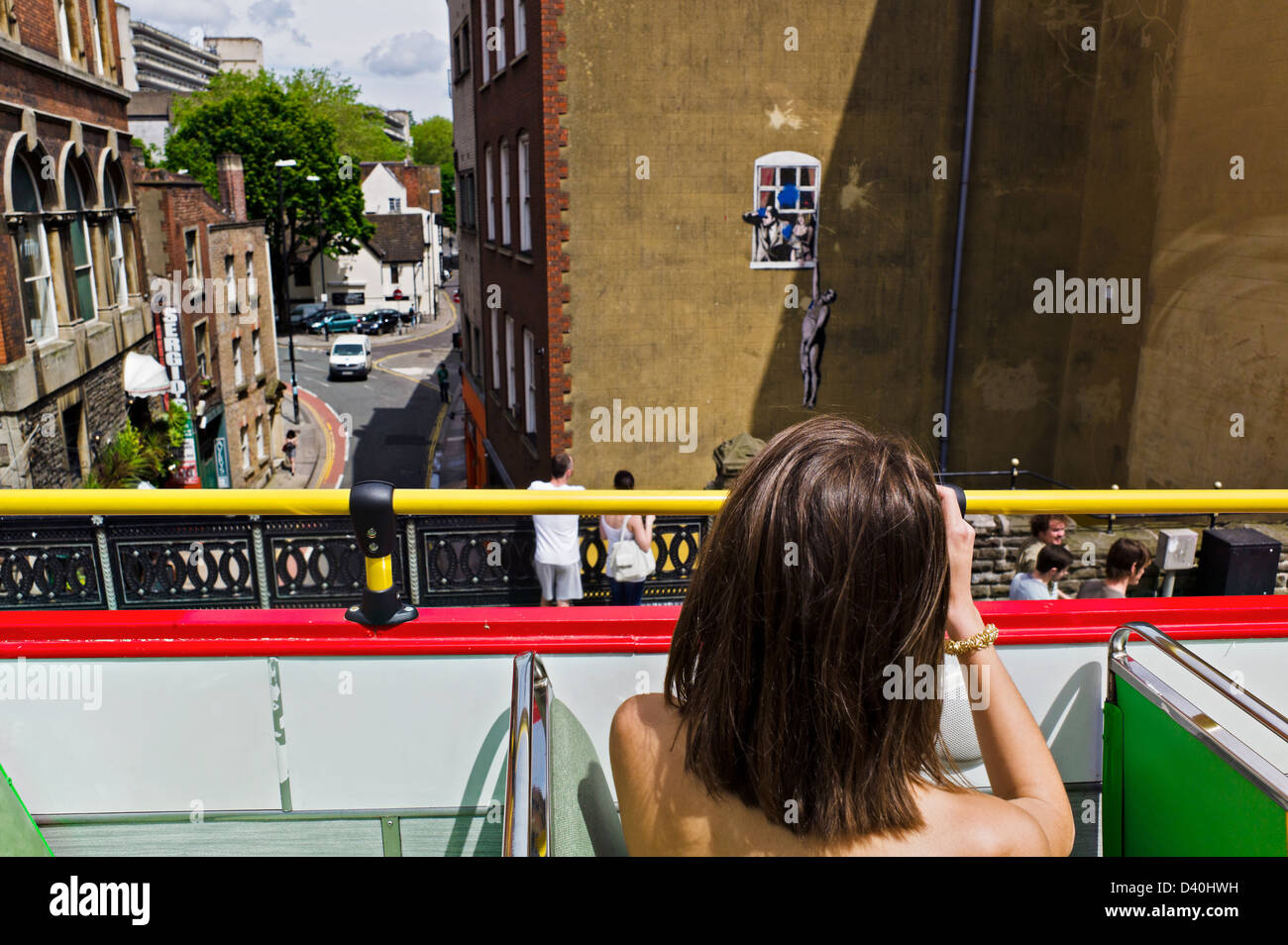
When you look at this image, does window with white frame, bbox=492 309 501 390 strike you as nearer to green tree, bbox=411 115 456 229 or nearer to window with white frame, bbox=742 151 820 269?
window with white frame, bbox=742 151 820 269

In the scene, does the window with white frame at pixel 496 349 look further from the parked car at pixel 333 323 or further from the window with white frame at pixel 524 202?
the parked car at pixel 333 323

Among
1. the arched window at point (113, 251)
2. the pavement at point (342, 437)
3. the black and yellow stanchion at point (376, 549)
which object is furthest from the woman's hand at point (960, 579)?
the pavement at point (342, 437)

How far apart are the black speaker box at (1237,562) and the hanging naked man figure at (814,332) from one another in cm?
1117

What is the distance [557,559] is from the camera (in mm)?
5867

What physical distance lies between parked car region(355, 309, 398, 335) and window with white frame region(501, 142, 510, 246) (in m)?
54.8

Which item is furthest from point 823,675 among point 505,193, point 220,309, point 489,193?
point 220,309

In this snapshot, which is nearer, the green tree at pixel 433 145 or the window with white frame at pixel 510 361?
the window with white frame at pixel 510 361

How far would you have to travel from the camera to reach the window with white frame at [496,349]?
23469 mm

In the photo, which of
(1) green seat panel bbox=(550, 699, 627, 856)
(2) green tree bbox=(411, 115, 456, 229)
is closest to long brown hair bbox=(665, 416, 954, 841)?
(1) green seat panel bbox=(550, 699, 627, 856)

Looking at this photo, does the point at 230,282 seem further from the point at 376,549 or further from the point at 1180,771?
the point at 1180,771

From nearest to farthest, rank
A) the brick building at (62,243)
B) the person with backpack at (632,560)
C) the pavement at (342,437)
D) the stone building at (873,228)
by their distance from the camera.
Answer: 1. the person with backpack at (632,560)
2. the stone building at (873,228)
3. the brick building at (62,243)
4. the pavement at (342,437)

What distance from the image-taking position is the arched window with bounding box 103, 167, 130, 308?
22797mm
